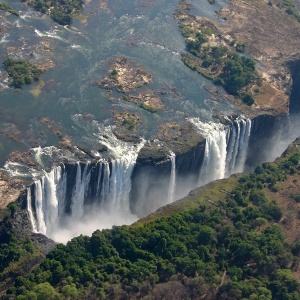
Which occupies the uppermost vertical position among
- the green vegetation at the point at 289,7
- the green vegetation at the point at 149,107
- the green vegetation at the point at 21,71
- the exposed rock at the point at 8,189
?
the green vegetation at the point at 289,7

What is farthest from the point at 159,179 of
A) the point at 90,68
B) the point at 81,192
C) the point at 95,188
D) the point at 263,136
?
the point at 90,68

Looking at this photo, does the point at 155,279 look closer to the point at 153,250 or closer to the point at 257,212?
the point at 153,250

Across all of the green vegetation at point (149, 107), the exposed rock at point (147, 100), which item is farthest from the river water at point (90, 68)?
the exposed rock at point (147, 100)

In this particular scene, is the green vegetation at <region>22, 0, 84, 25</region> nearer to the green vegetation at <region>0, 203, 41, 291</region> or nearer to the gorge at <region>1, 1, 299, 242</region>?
the gorge at <region>1, 1, 299, 242</region>

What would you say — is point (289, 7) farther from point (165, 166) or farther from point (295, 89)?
point (165, 166)

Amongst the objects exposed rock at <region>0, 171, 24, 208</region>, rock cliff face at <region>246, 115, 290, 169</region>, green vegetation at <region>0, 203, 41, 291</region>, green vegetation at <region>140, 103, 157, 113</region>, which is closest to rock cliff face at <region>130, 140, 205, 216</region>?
green vegetation at <region>140, 103, 157, 113</region>

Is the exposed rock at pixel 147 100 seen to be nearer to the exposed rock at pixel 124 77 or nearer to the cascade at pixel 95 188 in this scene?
the exposed rock at pixel 124 77

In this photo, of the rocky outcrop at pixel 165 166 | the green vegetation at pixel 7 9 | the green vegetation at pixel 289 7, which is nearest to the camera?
the rocky outcrop at pixel 165 166
